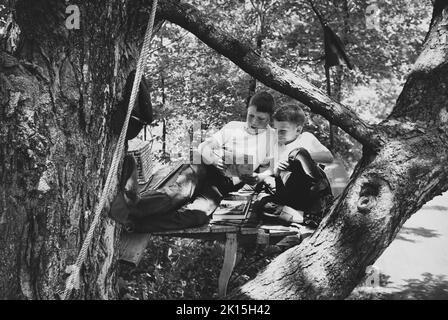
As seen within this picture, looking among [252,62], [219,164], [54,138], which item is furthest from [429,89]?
[54,138]

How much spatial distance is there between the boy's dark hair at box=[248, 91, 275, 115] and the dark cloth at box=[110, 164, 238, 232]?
847 millimetres

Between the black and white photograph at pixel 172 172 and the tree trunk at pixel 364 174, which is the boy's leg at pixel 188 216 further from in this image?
the tree trunk at pixel 364 174

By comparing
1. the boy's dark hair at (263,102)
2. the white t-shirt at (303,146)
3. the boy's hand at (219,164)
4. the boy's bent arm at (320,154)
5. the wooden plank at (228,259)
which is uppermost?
the boy's dark hair at (263,102)

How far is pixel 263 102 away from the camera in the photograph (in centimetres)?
453

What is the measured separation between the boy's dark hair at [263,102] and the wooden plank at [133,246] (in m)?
1.62

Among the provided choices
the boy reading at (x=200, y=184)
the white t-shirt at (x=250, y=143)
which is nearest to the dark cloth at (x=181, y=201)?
the boy reading at (x=200, y=184)

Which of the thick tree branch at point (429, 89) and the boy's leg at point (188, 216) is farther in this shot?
the boy's leg at point (188, 216)

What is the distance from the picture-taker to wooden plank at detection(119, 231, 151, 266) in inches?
137

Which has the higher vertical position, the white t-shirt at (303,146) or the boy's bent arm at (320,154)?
the white t-shirt at (303,146)

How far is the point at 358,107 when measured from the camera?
1093 centimetres

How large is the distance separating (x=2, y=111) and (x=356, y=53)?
682 cm

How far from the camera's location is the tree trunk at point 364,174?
266cm
